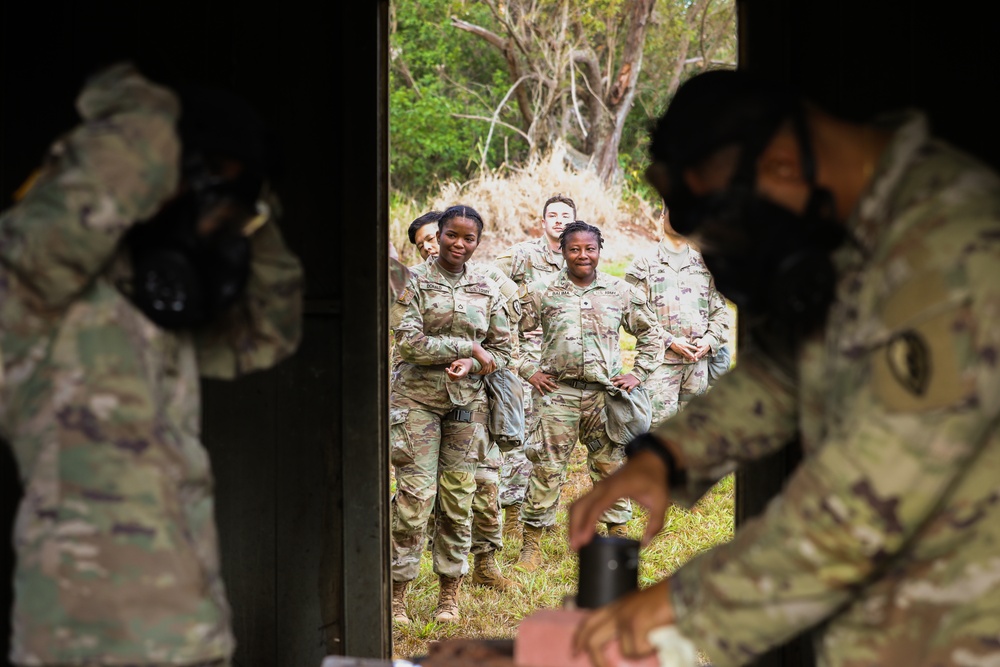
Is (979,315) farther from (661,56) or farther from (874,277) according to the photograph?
(661,56)

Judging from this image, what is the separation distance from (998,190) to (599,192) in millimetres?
14248

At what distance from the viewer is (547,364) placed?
24.7ft

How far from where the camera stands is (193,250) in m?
2.29

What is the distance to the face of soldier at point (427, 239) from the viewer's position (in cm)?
792

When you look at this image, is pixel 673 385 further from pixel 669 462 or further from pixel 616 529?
pixel 669 462

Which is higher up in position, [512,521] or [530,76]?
[530,76]

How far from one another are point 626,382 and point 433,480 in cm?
169

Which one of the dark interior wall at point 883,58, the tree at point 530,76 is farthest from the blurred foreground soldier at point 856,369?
the tree at point 530,76

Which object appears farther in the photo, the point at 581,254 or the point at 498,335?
the point at 581,254

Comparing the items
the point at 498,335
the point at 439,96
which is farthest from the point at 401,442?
the point at 439,96

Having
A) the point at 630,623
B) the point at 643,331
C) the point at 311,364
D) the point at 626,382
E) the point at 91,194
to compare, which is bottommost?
the point at 626,382

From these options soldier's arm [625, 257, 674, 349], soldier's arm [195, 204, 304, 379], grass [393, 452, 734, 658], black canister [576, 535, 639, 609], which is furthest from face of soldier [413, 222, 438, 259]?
black canister [576, 535, 639, 609]

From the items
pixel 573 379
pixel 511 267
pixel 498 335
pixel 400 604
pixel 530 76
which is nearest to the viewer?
pixel 400 604

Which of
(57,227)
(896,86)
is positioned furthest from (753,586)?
(896,86)
